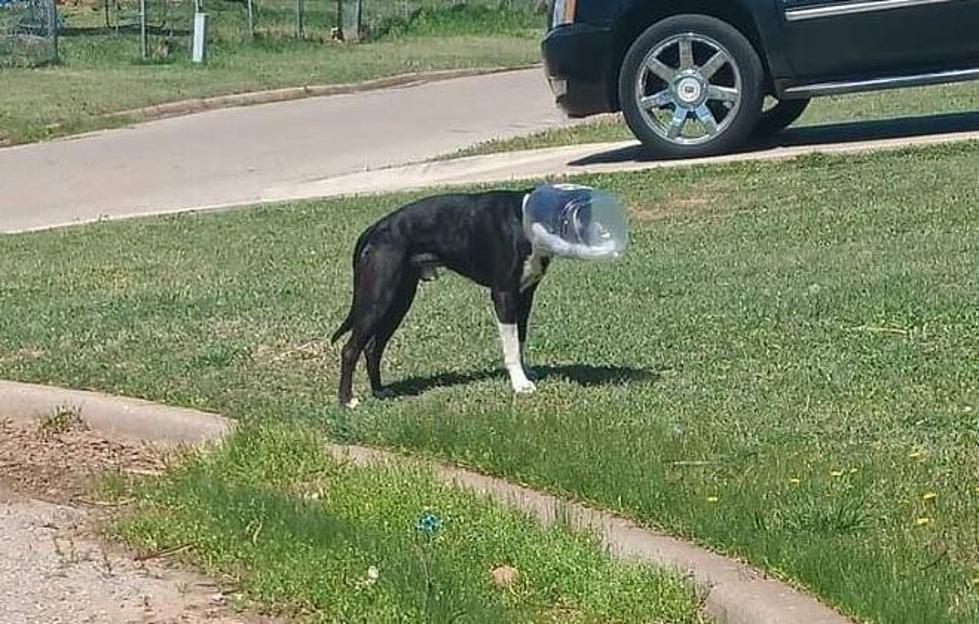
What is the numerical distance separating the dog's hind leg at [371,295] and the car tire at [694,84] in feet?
20.5

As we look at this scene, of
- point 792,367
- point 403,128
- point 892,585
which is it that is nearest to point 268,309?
point 792,367

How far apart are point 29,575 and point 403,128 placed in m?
15.7

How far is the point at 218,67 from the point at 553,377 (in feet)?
76.0

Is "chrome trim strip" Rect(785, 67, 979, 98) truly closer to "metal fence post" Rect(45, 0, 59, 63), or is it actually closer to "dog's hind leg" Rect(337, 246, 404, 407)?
"dog's hind leg" Rect(337, 246, 404, 407)

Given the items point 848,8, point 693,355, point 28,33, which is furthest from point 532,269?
point 28,33

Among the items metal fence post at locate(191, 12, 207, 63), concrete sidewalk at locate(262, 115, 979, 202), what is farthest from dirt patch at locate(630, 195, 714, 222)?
metal fence post at locate(191, 12, 207, 63)

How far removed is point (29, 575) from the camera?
5168 millimetres

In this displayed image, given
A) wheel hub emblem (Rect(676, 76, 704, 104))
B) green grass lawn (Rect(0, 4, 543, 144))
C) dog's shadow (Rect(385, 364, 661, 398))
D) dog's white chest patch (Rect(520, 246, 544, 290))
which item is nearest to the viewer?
dog's white chest patch (Rect(520, 246, 544, 290))

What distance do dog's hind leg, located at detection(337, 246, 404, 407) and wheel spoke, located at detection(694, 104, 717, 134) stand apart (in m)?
6.34

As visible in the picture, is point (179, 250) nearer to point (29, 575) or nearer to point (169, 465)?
point (169, 465)

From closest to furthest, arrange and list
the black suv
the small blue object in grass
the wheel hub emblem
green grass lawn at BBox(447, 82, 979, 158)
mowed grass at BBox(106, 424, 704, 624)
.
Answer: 1. mowed grass at BBox(106, 424, 704, 624)
2. the small blue object in grass
3. the black suv
4. the wheel hub emblem
5. green grass lawn at BBox(447, 82, 979, 158)

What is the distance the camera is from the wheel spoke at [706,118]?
491 inches

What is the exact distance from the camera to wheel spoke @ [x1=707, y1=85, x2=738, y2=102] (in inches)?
486

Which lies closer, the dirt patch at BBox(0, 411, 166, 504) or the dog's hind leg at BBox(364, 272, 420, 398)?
the dirt patch at BBox(0, 411, 166, 504)
